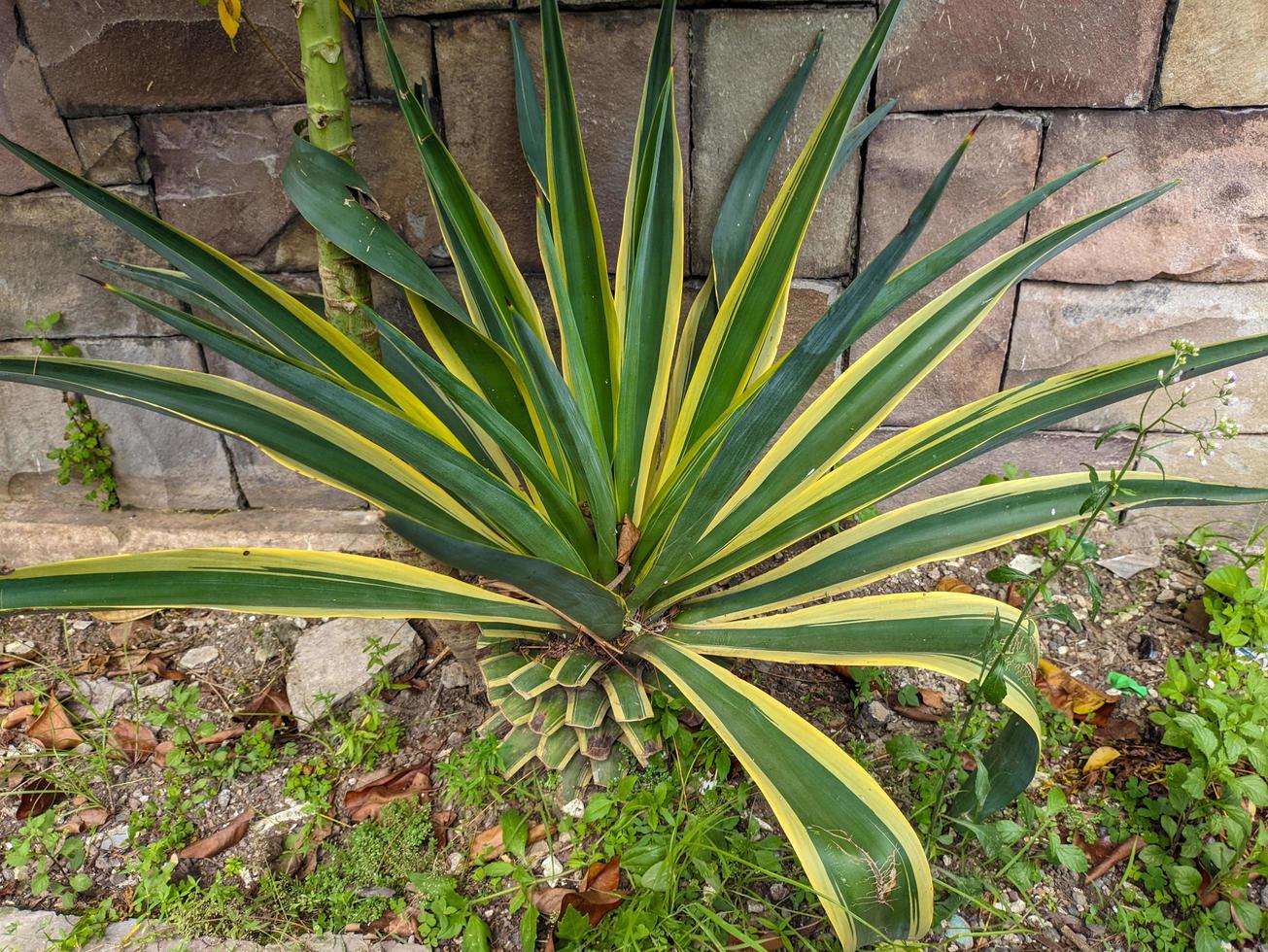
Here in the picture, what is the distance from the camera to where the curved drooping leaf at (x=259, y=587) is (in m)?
0.84

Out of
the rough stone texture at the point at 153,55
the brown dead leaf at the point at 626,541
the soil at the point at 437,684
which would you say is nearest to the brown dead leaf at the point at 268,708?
the soil at the point at 437,684

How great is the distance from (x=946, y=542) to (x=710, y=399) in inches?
15.8

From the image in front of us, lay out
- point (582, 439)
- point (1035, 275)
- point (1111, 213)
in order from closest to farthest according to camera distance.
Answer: point (582, 439)
point (1111, 213)
point (1035, 275)

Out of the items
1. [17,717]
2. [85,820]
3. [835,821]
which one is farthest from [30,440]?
[835,821]

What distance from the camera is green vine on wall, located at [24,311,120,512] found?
1812 mm

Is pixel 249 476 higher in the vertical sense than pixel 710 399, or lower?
lower

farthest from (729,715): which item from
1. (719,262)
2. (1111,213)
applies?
(1111,213)

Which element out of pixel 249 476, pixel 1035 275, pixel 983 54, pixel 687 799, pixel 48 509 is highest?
pixel 983 54

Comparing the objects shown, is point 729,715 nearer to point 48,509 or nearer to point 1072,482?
point 1072,482

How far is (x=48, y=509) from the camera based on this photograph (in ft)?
6.32

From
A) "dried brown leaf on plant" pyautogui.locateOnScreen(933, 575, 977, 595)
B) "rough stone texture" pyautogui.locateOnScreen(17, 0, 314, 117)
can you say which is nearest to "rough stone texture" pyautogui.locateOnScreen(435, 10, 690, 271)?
"rough stone texture" pyautogui.locateOnScreen(17, 0, 314, 117)

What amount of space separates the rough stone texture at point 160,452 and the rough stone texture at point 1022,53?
1.56m

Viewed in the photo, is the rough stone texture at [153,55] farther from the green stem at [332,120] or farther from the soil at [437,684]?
the soil at [437,684]

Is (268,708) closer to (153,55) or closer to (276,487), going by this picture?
(276,487)
